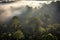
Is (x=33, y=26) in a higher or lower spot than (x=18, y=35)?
higher

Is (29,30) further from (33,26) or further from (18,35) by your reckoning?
(18,35)

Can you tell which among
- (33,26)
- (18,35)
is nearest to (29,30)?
(33,26)

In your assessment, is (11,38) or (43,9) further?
(43,9)

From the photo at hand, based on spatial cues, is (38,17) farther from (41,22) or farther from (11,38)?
(11,38)

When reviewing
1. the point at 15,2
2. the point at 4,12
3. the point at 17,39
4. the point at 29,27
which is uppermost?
the point at 15,2

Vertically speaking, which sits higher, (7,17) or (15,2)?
(15,2)

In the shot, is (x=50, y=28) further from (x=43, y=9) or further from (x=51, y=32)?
(x=43, y=9)

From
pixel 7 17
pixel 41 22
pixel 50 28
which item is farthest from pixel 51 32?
pixel 7 17
